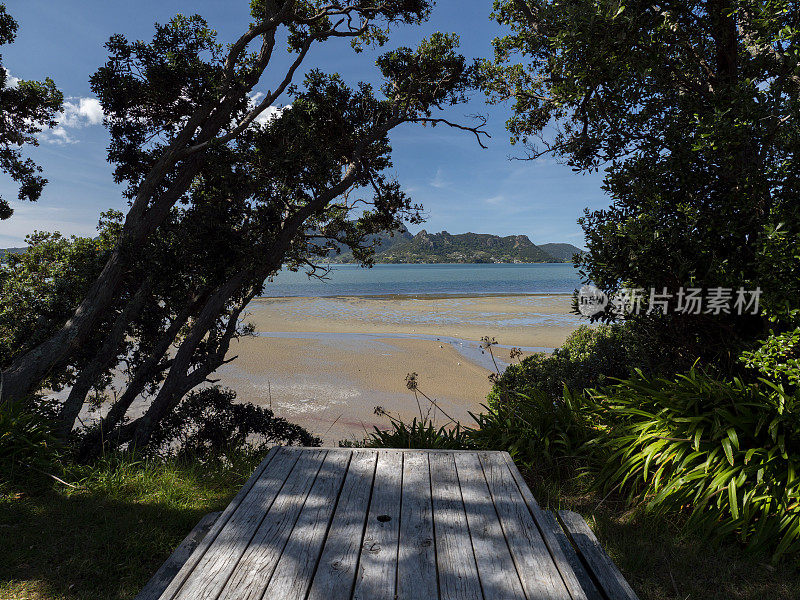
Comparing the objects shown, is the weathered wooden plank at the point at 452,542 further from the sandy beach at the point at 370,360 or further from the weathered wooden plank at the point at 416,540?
the sandy beach at the point at 370,360

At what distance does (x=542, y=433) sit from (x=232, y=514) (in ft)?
13.2

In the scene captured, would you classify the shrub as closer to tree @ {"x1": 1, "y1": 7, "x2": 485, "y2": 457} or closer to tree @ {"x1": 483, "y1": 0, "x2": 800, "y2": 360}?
tree @ {"x1": 483, "y1": 0, "x2": 800, "y2": 360}

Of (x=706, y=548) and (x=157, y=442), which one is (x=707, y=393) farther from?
(x=157, y=442)

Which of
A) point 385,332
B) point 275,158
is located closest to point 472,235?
point 385,332

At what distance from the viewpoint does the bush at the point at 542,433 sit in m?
5.05

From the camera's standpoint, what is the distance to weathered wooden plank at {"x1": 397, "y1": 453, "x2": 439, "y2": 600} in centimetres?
164

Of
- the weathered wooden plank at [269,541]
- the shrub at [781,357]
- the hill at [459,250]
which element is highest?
the hill at [459,250]

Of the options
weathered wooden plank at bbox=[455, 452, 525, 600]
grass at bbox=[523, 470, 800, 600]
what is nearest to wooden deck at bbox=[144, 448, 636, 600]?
weathered wooden plank at bbox=[455, 452, 525, 600]

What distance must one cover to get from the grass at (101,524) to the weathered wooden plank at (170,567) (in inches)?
31.6

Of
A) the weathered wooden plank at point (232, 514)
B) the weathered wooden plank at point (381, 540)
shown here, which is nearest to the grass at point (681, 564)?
the weathered wooden plank at point (381, 540)

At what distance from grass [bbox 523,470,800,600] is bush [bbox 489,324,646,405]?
79.6 inches

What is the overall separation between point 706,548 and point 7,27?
37.8ft

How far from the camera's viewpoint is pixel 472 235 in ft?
618

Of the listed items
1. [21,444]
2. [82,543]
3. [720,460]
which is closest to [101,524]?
[82,543]
